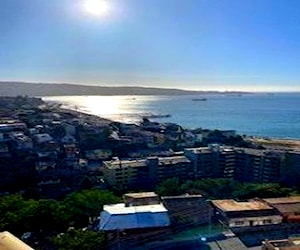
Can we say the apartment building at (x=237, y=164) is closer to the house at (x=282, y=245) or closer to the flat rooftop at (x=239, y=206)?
the flat rooftop at (x=239, y=206)


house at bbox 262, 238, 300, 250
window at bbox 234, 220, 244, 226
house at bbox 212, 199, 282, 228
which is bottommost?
window at bbox 234, 220, 244, 226

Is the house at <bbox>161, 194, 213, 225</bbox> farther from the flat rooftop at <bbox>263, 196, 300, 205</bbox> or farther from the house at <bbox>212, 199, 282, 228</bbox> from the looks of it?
the flat rooftop at <bbox>263, 196, 300, 205</bbox>

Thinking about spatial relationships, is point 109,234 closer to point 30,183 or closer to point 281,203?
point 281,203

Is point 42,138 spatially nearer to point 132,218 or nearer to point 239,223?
point 132,218

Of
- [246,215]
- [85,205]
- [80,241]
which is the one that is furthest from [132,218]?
[246,215]

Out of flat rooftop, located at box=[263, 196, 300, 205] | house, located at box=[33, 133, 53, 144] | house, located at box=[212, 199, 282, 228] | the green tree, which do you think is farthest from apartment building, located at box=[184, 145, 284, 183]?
the green tree

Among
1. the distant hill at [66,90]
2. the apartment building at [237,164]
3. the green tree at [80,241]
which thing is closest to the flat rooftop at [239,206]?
the green tree at [80,241]

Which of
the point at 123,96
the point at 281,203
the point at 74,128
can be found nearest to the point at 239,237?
the point at 281,203
